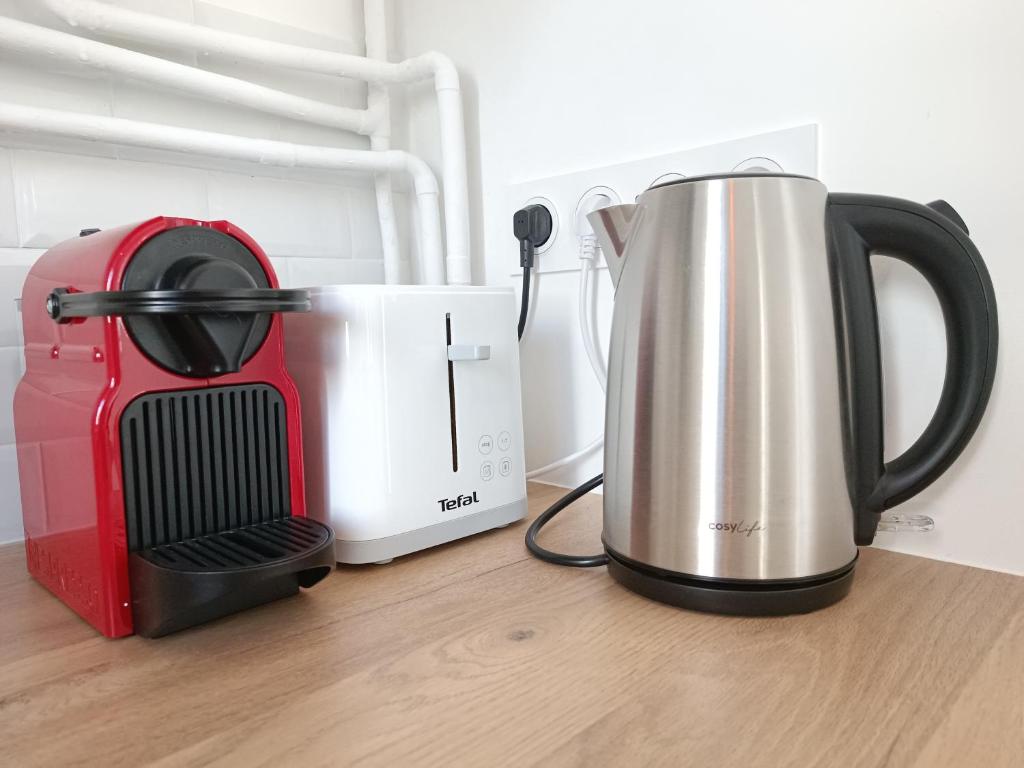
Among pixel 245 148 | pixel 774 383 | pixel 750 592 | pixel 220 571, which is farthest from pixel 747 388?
pixel 245 148

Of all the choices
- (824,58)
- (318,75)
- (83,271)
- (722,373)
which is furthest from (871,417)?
(318,75)

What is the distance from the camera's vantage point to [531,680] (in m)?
0.42

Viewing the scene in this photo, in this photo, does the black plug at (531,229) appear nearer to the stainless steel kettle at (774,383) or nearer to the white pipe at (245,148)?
the white pipe at (245,148)

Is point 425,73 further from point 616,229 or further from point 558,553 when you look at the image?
point 558,553

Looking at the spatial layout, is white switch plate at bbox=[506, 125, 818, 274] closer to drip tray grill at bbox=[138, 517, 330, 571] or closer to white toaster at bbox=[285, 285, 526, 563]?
white toaster at bbox=[285, 285, 526, 563]

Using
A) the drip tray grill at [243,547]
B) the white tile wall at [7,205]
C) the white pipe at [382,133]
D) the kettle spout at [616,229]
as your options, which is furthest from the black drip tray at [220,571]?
the white pipe at [382,133]

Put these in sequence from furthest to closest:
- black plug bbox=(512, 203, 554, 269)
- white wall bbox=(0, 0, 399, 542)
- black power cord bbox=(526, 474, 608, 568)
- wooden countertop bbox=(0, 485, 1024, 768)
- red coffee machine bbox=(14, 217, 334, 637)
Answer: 1. black plug bbox=(512, 203, 554, 269)
2. white wall bbox=(0, 0, 399, 542)
3. black power cord bbox=(526, 474, 608, 568)
4. red coffee machine bbox=(14, 217, 334, 637)
5. wooden countertop bbox=(0, 485, 1024, 768)

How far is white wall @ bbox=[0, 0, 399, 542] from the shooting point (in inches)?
26.9

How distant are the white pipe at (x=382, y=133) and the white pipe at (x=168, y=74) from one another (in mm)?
32

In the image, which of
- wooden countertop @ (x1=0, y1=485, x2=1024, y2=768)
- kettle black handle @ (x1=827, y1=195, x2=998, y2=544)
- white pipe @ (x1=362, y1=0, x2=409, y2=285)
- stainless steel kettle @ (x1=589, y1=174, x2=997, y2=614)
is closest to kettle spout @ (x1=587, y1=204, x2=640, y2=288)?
stainless steel kettle @ (x1=589, y1=174, x2=997, y2=614)

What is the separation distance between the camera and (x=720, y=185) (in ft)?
1.56

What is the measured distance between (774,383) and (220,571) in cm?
35

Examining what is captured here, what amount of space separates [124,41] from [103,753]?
0.67 metres

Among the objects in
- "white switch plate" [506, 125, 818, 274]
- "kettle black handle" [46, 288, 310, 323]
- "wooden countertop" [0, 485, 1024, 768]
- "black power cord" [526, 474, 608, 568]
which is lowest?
"wooden countertop" [0, 485, 1024, 768]
